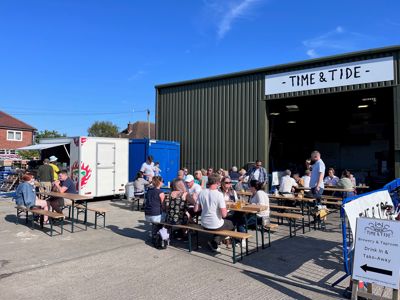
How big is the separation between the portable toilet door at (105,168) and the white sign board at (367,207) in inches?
374

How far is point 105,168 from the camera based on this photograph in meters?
12.6

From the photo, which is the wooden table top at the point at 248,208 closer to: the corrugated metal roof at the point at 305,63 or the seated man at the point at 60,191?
the seated man at the point at 60,191

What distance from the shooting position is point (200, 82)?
14.8 metres

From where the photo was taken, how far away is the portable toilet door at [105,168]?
40.8ft

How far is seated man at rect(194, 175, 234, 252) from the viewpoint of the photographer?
5.84 m

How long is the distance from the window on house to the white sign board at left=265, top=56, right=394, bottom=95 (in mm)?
35296

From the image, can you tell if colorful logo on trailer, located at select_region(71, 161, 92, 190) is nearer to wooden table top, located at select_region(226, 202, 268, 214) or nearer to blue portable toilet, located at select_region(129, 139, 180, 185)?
blue portable toilet, located at select_region(129, 139, 180, 185)

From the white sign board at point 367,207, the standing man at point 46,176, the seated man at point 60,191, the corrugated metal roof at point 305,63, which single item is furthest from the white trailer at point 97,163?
the white sign board at point 367,207

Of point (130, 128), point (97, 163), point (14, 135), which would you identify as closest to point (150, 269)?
point (97, 163)

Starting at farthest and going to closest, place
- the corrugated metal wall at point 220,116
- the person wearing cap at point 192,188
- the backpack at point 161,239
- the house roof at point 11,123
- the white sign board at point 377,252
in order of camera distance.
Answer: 1. the house roof at point 11,123
2. the corrugated metal wall at point 220,116
3. the person wearing cap at point 192,188
4. the backpack at point 161,239
5. the white sign board at point 377,252

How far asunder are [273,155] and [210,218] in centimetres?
1440

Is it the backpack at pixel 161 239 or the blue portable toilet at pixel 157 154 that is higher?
the blue portable toilet at pixel 157 154

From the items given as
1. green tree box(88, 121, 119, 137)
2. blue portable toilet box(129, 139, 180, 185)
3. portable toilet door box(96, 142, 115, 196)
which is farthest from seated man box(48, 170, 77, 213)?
green tree box(88, 121, 119, 137)

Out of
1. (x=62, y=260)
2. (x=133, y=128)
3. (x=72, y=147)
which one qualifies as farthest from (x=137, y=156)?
(x=133, y=128)
